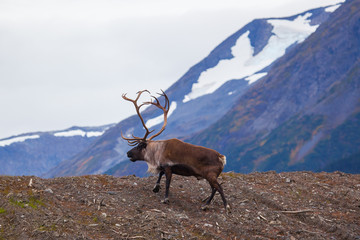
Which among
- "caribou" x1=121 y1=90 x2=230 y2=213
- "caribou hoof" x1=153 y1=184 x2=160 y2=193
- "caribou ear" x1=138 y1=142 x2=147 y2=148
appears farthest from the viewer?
"caribou ear" x1=138 y1=142 x2=147 y2=148

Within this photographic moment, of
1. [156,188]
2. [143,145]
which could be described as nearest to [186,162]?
[156,188]

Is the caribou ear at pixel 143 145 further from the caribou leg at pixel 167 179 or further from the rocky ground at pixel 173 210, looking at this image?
the caribou leg at pixel 167 179

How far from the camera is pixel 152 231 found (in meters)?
15.0

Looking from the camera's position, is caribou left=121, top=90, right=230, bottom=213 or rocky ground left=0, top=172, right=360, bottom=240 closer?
→ rocky ground left=0, top=172, right=360, bottom=240

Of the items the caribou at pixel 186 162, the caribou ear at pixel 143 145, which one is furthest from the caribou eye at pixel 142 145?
the caribou at pixel 186 162

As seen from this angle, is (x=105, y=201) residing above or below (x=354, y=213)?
above

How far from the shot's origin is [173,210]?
17531 mm

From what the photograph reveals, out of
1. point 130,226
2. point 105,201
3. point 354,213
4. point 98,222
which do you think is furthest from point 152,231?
point 354,213

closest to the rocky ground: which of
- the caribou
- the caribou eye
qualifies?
the caribou

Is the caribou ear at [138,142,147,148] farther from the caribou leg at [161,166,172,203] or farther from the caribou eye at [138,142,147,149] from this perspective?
the caribou leg at [161,166,172,203]

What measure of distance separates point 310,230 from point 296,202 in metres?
2.74

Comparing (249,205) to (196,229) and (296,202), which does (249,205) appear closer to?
(296,202)

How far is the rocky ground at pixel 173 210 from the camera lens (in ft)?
48.3

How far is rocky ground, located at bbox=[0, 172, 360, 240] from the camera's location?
48.3 feet
